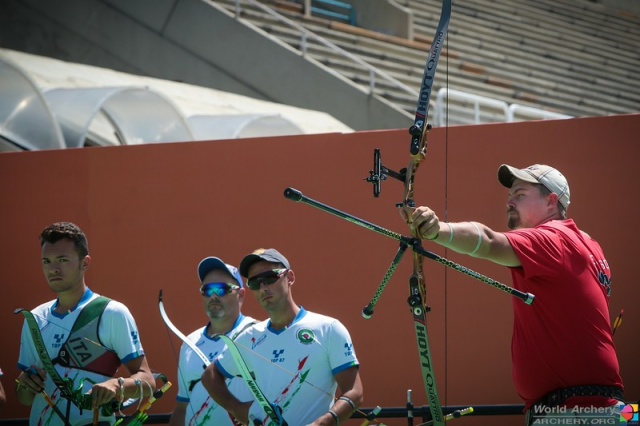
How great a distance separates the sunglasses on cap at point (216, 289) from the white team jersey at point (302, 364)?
2.86ft

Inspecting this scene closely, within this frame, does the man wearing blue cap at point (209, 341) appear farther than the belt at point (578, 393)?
Yes

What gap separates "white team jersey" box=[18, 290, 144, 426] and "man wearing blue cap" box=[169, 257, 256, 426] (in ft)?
2.11

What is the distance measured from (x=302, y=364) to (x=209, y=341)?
3.70 feet

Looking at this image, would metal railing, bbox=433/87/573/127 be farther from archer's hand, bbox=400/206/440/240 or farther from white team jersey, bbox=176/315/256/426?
archer's hand, bbox=400/206/440/240

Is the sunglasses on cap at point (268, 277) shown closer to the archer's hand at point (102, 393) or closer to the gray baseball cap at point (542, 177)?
the archer's hand at point (102, 393)

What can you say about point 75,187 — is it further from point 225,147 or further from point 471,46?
point 471,46

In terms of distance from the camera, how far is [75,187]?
838cm

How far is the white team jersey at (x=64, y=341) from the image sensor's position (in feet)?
18.5

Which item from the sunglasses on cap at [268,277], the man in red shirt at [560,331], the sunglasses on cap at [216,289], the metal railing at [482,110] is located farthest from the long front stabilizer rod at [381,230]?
the metal railing at [482,110]

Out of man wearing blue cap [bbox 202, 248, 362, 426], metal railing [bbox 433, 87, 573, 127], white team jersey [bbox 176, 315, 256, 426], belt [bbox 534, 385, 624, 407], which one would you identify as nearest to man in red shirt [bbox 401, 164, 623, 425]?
belt [bbox 534, 385, 624, 407]

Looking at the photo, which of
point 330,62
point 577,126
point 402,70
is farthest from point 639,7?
point 577,126

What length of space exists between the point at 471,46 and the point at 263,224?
40.2 feet

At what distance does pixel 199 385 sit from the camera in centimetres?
626

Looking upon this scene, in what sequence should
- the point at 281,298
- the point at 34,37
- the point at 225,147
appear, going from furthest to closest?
1. the point at 34,37
2. the point at 225,147
3. the point at 281,298
